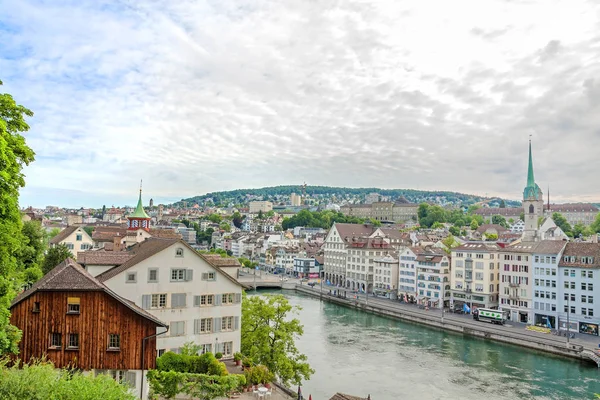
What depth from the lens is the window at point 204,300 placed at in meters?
28.4

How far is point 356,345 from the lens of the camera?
50500 millimetres

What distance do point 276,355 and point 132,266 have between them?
9870 mm

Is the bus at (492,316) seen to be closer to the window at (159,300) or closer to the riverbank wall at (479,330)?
the riverbank wall at (479,330)

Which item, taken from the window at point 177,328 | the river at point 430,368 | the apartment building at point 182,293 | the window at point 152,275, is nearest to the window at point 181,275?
the apartment building at point 182,293

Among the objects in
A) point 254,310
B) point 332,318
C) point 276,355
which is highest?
point 254,310

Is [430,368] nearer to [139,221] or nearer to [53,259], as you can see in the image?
[53,259]

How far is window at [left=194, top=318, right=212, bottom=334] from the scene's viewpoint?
28.3m

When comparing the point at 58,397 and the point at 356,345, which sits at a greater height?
the point at 58,397

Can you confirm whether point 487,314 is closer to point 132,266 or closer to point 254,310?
point 254,310

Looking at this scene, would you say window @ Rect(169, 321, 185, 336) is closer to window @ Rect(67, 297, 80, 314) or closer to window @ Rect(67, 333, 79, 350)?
window @ Rect(67, 333, 79, 350)

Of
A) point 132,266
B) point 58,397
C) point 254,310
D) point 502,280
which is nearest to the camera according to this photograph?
point 58,397

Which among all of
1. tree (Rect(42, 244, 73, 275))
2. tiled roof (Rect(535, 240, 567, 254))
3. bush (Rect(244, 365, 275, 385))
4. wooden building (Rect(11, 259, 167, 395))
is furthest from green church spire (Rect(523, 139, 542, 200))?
wooden building (Rect(11, 259, 167, 395))

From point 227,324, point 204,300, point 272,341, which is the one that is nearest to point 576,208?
point 272,341

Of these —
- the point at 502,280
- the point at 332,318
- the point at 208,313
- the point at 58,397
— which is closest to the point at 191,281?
the point at 208,313
